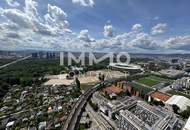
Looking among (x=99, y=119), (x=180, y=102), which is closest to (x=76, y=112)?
(x=99, y=119)

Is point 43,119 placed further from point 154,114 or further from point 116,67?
point 116,67

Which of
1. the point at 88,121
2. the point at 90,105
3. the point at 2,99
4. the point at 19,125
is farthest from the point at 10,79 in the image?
the point at 88,121

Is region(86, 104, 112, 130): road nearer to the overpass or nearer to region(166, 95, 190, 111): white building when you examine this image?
the overpass

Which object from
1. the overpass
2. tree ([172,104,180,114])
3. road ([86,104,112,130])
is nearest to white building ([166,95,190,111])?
tree ([172,104,180,114])

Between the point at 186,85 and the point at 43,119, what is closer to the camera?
the point at 43,119

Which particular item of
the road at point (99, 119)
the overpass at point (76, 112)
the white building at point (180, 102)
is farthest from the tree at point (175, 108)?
the overpass at point (76, 112)

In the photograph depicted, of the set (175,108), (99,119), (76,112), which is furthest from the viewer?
(175,108)

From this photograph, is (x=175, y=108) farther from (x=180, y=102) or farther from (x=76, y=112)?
(x=76, y=112)

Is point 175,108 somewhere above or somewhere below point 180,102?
below

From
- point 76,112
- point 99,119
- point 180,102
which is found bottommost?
point 99,119

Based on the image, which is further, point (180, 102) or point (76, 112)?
point (180, 102)

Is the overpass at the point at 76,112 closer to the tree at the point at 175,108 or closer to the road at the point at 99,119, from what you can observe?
the road at the point at 99,119
